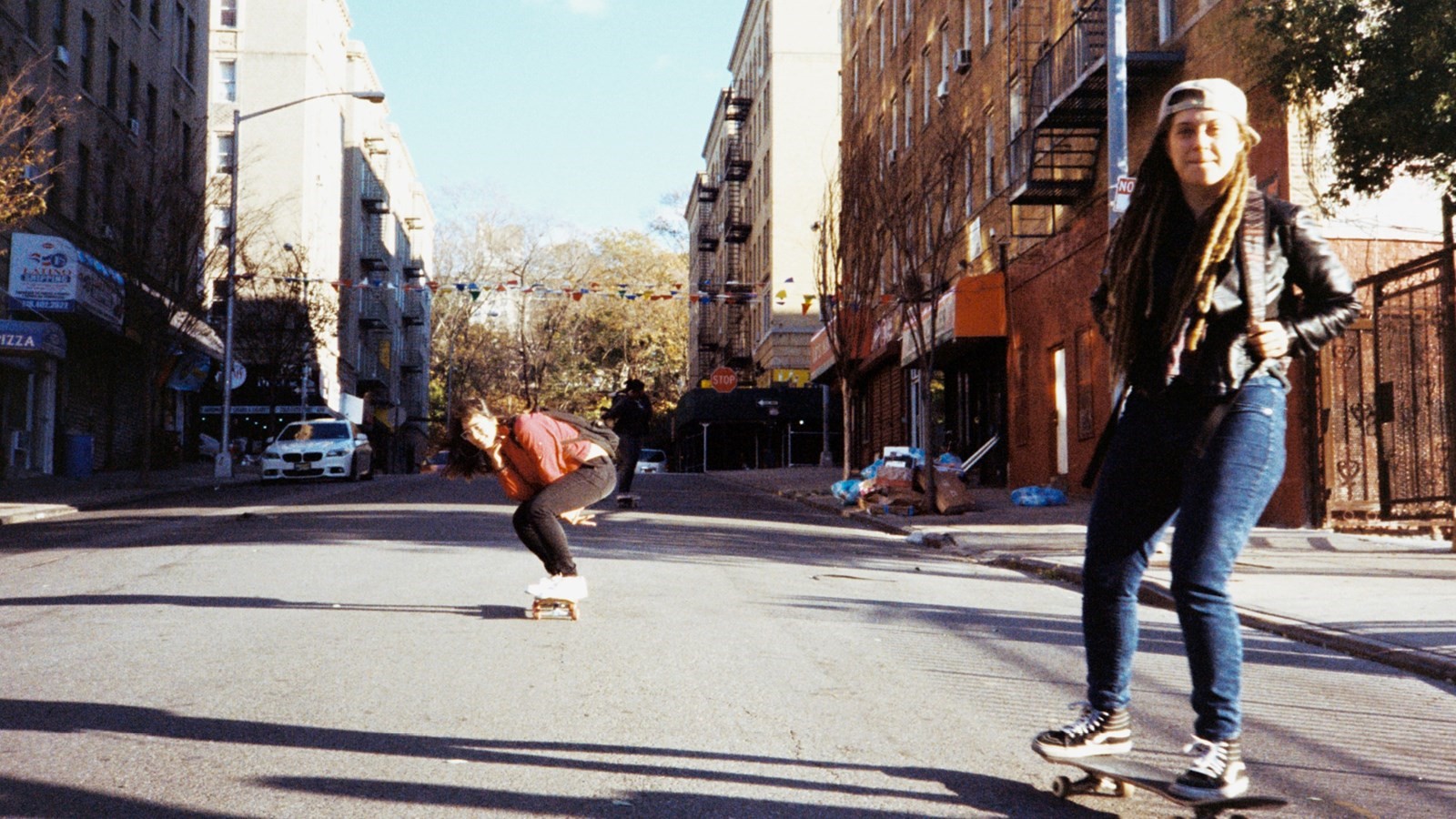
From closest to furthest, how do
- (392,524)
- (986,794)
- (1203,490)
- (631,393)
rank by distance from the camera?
(1203,490), (986,794), (392,524), (631,393)

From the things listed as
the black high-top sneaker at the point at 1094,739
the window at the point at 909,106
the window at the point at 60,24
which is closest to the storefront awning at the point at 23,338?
the window at the point at 60,24

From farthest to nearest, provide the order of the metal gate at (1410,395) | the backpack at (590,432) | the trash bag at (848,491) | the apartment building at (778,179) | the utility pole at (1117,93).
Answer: the apartment building at (778,179), the trash bag at (848,491), the utility pole at (1117,93), the metal gate at (1410,395), the backpack at (590,432)

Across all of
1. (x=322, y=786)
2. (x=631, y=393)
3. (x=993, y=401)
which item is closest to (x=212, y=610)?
(x=322, y=786)

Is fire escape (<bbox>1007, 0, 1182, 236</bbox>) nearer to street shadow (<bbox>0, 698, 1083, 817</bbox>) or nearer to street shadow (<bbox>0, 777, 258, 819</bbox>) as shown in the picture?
street shadow (<bbox>0, 698, 1083, 817</bbox>)

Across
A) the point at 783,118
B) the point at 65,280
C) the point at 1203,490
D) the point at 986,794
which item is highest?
the point at 783,118

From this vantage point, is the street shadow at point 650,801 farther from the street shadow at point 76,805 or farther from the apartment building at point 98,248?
the apartment building at point 98,248

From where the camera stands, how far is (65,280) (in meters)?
27.8

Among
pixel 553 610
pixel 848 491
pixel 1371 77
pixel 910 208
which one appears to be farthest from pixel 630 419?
pixel 553 610

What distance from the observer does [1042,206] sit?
82.5 ft

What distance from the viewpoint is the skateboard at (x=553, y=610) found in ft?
25.8

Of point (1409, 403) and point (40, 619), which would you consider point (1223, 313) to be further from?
point (1409, 403)

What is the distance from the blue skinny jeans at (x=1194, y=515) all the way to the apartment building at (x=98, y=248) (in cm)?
2144

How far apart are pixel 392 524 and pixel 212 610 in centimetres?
750

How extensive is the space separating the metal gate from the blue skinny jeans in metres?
10.6
